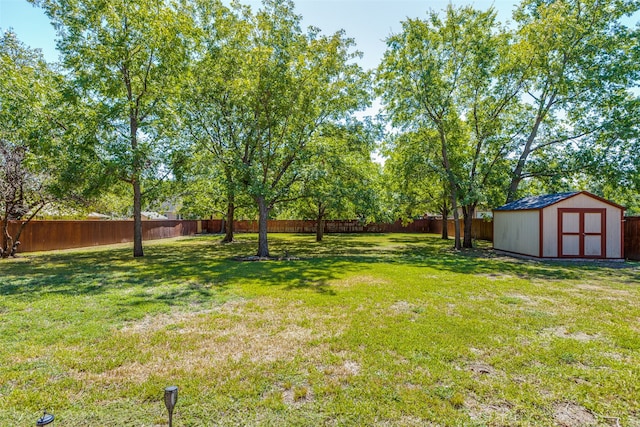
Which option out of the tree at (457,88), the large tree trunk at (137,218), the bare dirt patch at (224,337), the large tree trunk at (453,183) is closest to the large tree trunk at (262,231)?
the large tree trunk at (137,218)

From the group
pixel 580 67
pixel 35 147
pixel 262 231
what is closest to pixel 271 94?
pixel 262 231

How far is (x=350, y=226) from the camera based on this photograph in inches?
1251

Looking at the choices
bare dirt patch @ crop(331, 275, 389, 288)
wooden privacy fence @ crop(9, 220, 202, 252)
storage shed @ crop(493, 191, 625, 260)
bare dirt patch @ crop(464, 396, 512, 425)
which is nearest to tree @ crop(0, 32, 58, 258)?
wooden privacy fence @ crop(9, 220, 202, 252)

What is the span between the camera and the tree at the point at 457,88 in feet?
45.8

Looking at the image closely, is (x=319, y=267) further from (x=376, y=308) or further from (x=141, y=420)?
(x=141, y=420)

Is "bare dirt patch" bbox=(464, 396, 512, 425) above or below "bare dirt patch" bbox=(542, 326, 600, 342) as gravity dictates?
below

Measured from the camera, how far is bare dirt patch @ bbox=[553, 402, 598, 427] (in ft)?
7.92

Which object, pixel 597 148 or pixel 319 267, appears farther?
pixel 597 148

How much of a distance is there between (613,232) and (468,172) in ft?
19.8

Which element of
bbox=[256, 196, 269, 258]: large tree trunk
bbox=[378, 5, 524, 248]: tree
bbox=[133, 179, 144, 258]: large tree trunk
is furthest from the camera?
bbox=[378, 5, 524, 248]: tree

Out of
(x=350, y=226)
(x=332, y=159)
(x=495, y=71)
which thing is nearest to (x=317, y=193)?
(x=332, y=159)

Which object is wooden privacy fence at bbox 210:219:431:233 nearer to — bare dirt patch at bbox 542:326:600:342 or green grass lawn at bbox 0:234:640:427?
green grass lawn at bbox 0:234:640:427

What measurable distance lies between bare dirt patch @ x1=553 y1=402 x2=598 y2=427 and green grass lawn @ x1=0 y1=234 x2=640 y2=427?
0.01 metres

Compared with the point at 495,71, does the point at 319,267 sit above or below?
below
